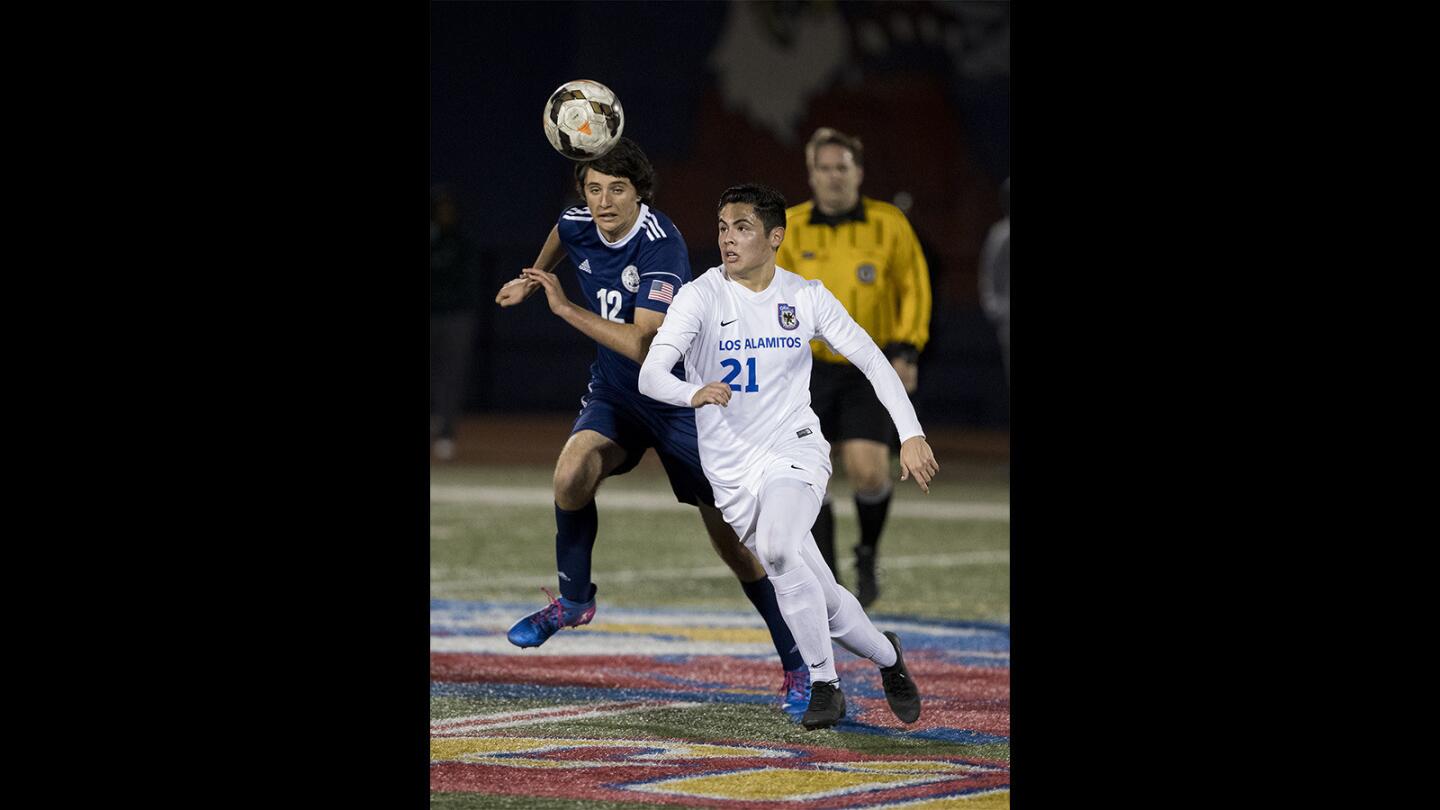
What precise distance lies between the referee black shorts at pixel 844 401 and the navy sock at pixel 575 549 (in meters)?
2.79

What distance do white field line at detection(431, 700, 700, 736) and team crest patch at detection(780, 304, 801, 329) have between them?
1.56 meters

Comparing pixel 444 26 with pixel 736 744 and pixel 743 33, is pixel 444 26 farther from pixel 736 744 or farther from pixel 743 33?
pixel 736 744

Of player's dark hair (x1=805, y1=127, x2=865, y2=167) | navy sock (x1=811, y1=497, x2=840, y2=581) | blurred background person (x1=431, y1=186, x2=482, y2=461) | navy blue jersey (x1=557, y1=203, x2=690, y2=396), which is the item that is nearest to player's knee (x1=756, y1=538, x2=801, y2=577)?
navy blue jersey (x1=557, y1=203, x2=690, y2=396)

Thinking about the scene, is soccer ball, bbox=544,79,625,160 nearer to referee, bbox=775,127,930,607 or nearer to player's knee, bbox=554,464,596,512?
player's knee, bbox=554,464,596,512

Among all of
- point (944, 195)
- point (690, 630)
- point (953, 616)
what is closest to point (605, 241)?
point (690, 630)

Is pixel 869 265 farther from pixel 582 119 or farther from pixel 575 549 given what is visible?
pixel 582 119

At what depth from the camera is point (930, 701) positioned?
6.95 meters

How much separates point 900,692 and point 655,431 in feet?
4.27

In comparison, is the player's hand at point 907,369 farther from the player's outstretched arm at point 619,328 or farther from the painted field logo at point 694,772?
the painted field logo at point 694,772

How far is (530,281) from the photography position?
18.8 ft

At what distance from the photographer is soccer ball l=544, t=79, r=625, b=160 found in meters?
5.80

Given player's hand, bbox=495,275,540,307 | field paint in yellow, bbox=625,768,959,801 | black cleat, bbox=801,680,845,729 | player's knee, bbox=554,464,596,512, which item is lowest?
field paint in yellow, bbox=625,768,959,801

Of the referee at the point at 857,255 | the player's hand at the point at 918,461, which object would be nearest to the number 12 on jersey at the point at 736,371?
the player's hand at the point at 918,461

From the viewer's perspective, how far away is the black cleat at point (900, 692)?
6.30m
